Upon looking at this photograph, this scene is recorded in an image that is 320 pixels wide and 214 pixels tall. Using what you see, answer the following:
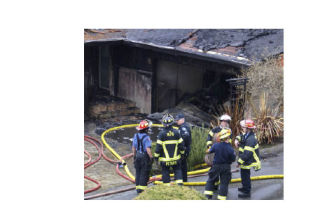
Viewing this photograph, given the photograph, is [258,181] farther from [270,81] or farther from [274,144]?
[270,81]

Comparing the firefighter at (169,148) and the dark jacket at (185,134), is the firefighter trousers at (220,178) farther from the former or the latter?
the dark jacket at (185,134)

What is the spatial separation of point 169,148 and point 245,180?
153cm

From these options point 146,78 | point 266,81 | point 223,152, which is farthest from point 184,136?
point 146,78

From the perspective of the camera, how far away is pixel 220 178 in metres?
9.34

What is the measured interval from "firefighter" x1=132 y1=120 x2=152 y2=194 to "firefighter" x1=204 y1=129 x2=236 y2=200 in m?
1.20

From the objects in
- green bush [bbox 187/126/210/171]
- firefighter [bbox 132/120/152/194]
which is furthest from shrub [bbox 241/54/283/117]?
firefighter [bbox 132/120/152/194]

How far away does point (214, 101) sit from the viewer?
48.0 feet

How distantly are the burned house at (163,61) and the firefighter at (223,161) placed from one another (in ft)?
9.83

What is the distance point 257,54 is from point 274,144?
2052mm

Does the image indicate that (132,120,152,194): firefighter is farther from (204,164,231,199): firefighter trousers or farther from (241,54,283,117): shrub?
(241,54,283,117): shrub

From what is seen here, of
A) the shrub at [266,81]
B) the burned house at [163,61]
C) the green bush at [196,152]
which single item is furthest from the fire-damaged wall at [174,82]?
the green bush at [196,152]

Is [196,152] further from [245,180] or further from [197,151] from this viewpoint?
[245,180]

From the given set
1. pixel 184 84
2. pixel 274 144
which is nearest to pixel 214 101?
pixel 184 84

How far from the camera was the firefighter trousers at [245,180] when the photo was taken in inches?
376
